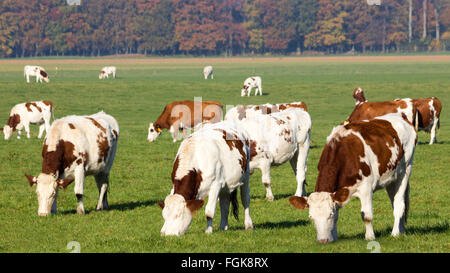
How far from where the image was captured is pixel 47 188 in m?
14.2

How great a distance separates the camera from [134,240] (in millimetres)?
11930

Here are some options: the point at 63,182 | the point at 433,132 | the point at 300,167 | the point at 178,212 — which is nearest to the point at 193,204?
the point at 178,212

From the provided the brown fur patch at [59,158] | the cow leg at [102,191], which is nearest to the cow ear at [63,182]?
the brown fur patch at [59,158]

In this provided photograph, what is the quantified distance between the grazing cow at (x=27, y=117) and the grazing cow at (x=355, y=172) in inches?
983

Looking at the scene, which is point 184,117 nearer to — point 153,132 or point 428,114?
point 153,132

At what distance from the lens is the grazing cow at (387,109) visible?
2948 centimetres

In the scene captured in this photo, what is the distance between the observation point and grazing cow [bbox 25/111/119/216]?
47.0 feet

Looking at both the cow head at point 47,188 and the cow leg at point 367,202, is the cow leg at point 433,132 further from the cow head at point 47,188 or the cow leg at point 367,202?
the cow leg at point 367,202

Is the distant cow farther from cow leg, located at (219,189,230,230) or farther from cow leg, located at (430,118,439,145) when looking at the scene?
cow leg, located at (219,189,230,230)

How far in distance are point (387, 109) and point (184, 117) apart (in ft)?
28.1

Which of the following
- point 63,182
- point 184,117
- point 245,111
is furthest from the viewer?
point 184,117

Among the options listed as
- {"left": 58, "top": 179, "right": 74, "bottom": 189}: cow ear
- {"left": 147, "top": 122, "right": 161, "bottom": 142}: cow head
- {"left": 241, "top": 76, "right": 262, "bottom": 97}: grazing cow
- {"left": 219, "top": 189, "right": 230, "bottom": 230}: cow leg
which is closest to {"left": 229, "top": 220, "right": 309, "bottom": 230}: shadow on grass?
{"left": 219, "top": 189, "right": 230, "bottom": 230}: cow leg

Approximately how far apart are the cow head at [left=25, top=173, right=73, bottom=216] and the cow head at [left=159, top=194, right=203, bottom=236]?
3887 millimetres

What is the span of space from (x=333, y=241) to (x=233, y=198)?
2.45m
